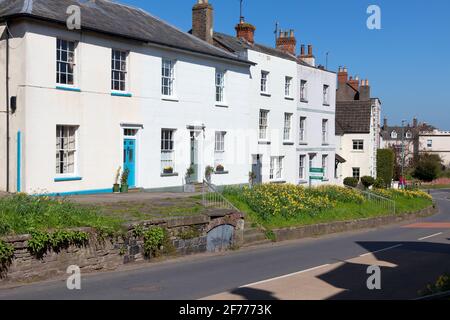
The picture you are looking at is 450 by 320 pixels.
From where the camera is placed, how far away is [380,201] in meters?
36.0

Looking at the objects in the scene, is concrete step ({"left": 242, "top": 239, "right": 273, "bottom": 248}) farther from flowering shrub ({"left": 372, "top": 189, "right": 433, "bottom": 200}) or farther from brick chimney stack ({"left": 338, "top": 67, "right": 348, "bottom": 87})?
brick chimney stack ({"left": 338, "top": 67, "right": 348, "bottom": 87})

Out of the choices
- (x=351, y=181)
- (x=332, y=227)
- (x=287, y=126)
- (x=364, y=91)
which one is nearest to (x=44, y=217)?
(x=332, y=227)

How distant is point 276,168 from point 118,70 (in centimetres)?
1561

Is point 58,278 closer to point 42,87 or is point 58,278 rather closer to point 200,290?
point 200,290

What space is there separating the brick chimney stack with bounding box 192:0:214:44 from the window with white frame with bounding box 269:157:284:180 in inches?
342

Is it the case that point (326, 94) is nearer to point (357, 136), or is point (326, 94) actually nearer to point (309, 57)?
point (309, 57)

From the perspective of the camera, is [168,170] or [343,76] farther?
[343,76]

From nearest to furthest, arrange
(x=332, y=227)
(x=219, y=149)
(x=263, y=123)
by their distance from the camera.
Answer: (x=332, y=227), (x=219, y=149), (x=263, y=123)

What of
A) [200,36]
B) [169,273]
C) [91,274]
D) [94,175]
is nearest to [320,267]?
[169,273]

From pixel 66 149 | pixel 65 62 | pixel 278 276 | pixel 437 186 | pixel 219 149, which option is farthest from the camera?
pixel 437 186

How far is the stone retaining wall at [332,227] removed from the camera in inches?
915

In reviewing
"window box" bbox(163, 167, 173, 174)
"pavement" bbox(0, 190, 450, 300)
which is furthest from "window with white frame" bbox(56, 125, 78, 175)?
"pavement" bbox(0, 190, 450, 300)

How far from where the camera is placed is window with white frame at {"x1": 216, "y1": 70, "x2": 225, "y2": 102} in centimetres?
3097

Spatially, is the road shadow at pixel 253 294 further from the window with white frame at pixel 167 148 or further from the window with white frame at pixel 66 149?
the window with white frame at pixel 167 148
